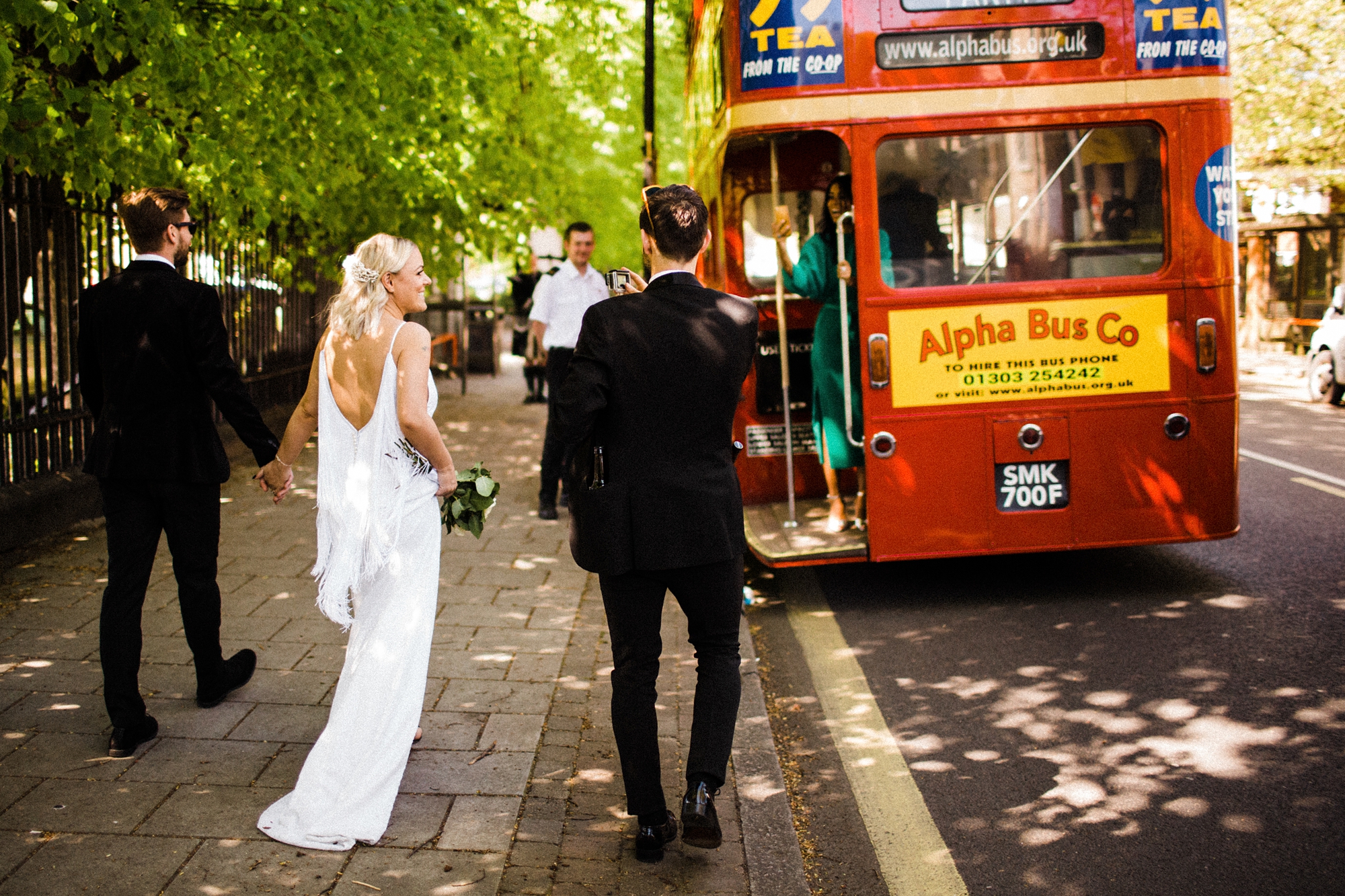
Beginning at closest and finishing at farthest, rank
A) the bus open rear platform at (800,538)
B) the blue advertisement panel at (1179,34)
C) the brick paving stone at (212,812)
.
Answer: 1. the brick paving stone at (212,812)
2. the blue advertisement panel at (1179,34)
3. the bus open rear platform at (800,538)

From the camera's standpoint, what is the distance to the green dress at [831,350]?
6.78 m

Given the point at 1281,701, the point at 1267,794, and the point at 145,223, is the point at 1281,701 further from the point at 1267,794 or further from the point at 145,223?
the point at 145,223

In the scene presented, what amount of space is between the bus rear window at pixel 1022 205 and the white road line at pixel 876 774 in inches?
77.8

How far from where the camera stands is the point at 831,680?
5469mm

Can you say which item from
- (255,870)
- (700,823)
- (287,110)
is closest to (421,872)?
(255,870)

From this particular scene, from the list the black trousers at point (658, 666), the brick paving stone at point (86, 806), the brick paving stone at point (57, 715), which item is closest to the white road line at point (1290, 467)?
the black trousers at point (658, 666)

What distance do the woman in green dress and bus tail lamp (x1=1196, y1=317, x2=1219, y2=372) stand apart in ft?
5.72

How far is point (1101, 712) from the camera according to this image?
488 centimetres

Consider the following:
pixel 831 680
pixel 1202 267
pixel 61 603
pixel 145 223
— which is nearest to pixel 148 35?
pixel 145 223

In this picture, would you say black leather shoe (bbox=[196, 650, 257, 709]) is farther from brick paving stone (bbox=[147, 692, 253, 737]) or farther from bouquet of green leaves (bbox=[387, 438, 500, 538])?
bouquet of green leaves (bbox=[387, 438, 500, 538])

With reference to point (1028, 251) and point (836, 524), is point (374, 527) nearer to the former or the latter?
point (836, 524)

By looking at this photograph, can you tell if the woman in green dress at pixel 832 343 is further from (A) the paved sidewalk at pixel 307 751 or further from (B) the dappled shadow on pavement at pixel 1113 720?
Result: (A) the paved sidewalk at pixel 307 751

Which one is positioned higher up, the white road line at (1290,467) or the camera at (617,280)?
the camera at (617,280)

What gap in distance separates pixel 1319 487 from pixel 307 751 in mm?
8604
